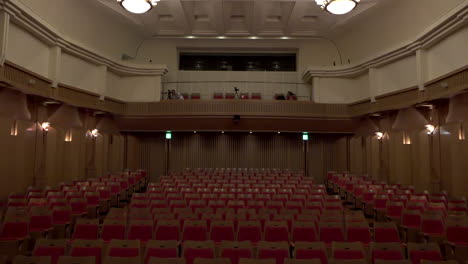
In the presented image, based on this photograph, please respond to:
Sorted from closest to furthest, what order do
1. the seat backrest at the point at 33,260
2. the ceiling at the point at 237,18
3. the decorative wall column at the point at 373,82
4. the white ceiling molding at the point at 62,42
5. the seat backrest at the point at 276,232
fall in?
the seat backrest at the point at 33,260 → the seat backrest at the point at 276,232 → the white ceiling molding at the point at 62,42 → the decorative wall column at the point at 373,82 → the ceiling at the point at 237,18

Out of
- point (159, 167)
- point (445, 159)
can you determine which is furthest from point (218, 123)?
point (445, 159)

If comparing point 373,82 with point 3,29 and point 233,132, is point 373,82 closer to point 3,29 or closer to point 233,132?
point 233,132

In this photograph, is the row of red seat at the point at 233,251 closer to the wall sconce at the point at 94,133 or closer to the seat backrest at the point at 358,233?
the seat backrest at the point at 358,233

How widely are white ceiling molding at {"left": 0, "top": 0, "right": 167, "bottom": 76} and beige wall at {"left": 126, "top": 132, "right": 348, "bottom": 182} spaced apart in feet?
10.8

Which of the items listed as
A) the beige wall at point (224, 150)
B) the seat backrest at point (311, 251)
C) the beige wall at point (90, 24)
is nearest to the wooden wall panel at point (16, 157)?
the beige wall at point (90, 24)

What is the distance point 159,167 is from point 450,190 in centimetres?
1197

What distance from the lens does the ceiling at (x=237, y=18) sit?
14.4 meters

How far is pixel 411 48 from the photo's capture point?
11.1 meters

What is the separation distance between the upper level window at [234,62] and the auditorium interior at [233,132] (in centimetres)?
9

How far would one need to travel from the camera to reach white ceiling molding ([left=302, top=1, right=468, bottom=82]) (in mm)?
8453

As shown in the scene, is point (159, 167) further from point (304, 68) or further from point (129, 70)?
point (304, 68)

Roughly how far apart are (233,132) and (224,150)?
101cm

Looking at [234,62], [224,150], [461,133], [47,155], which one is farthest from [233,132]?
[461,133]

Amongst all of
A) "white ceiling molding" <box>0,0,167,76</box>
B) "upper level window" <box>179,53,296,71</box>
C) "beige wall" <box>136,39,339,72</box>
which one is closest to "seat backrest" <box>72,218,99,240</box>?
"white ceiling molding" <box>0,0,167,76</box>
